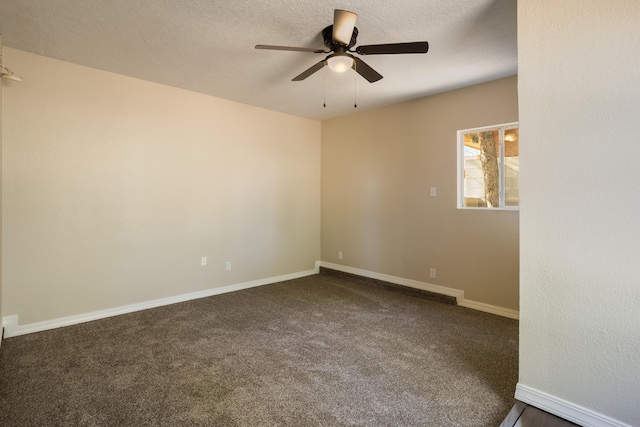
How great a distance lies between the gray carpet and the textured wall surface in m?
0.49

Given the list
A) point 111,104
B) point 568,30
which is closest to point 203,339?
point 111,104

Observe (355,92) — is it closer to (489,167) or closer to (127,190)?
(489,167)

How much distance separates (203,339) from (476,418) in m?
2.16

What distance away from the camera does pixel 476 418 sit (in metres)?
1.74

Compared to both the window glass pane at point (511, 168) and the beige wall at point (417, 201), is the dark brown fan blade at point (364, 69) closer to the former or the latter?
the beige wall at point (417, 201)

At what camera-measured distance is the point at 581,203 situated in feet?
5.48

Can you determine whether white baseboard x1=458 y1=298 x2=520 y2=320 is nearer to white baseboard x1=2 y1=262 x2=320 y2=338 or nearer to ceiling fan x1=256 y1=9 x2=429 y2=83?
white baseboard x1=2 y1=262 x2=320 y2=338

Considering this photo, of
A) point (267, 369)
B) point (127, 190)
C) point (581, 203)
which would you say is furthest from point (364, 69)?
point (127, 190)

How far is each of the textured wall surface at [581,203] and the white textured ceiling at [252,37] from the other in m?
0.65

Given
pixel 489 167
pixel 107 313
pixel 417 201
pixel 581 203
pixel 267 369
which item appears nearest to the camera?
pixel 581 203

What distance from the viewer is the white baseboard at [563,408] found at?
162cm

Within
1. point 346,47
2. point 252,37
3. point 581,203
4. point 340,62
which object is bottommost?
point 581,203

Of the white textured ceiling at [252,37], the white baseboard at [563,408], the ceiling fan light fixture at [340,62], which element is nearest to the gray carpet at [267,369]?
the white baseboard at [563,408]

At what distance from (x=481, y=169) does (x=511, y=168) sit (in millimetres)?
310
